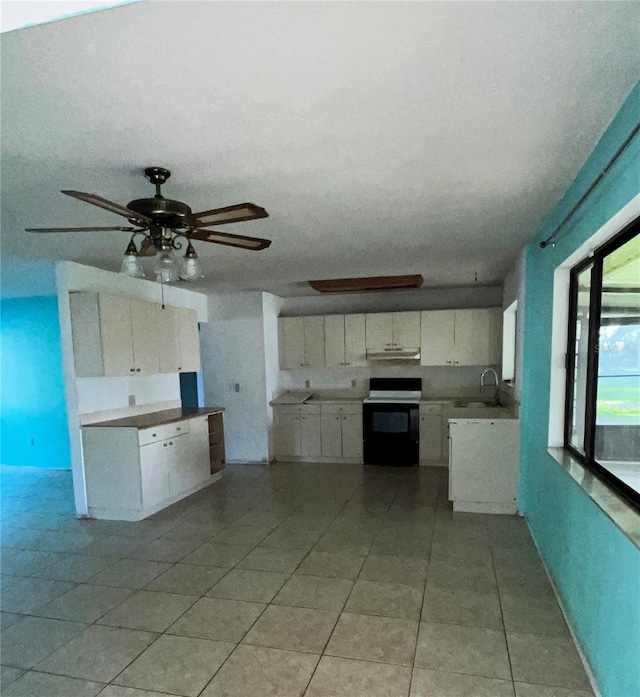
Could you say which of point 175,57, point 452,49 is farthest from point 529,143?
point 175,57

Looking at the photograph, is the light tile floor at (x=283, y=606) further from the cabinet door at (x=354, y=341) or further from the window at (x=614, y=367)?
the cabinet door at (x=354, y=341)

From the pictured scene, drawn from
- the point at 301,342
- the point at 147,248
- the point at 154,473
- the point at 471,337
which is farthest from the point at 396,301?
the point at 147,248

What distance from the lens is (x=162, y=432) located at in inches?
166

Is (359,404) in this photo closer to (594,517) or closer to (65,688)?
(594,517)

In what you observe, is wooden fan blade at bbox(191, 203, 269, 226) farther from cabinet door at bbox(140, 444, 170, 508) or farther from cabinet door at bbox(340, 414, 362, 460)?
cabinet door at bbox(340, 414, 362, 460)

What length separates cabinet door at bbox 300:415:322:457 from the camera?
19.3 ft

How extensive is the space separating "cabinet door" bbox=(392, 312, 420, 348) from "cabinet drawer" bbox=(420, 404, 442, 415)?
838 mm

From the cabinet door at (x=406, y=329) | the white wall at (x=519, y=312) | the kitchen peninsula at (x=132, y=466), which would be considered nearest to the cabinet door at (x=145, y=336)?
the kitchen peninsula at (x=132, y=466)

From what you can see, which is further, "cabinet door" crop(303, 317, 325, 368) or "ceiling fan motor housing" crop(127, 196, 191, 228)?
"cabinet door" crop(303, 317, 325, 368)

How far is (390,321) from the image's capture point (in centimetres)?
580

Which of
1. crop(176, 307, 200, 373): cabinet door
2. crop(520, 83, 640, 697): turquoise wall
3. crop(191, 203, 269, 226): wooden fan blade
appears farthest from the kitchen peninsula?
crop(520, 83, 640, 697): turquoise wall

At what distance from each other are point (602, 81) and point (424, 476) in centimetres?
442

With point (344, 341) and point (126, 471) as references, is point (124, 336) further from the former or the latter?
point (344, 341)

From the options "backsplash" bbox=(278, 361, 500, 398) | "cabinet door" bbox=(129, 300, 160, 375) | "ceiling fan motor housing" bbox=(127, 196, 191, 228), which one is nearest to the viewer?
"ceiling fan motor housing" bbox=(127, 196, 191, 228)
